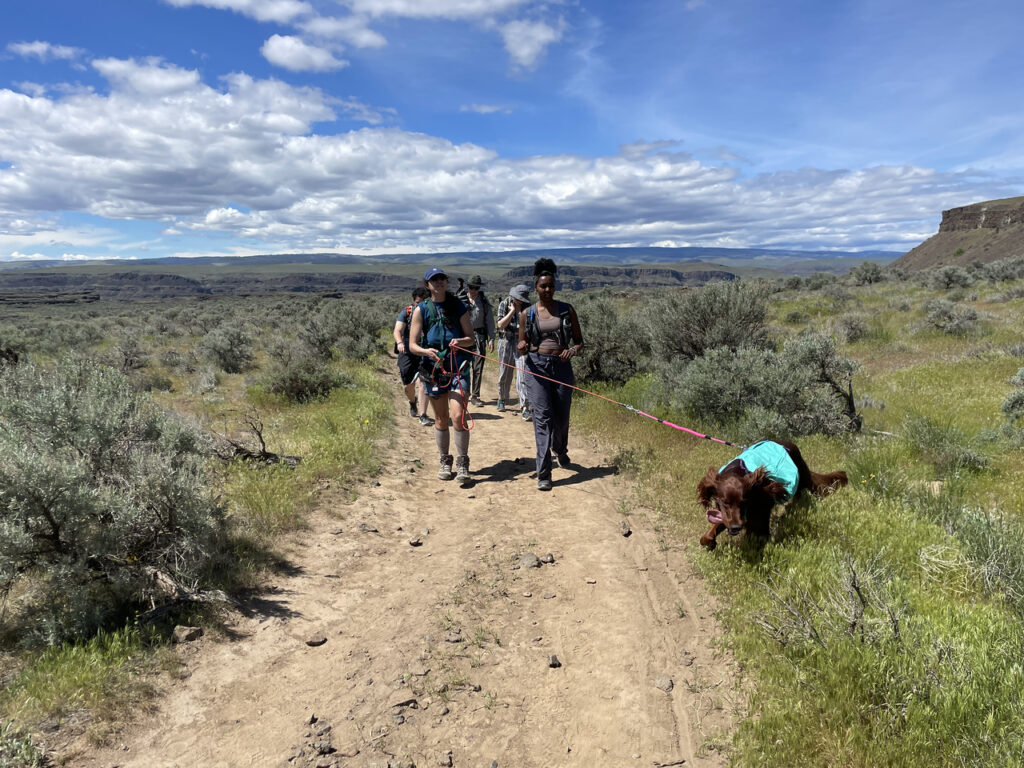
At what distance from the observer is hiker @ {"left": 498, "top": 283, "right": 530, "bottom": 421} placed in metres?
7.86

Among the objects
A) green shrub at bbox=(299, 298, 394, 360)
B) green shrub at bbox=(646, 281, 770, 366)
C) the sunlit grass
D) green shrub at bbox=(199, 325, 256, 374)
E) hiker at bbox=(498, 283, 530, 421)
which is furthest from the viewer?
green shrub at bbox=(299, 298, 394, 360)

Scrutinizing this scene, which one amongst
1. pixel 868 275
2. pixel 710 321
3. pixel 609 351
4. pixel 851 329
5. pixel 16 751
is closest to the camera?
pixel 16 751

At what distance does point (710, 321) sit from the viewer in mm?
9445

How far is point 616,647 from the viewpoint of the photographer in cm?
333

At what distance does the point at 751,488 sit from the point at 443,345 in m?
3.35

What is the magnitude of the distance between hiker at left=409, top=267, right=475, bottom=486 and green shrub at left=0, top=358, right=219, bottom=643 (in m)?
2.41

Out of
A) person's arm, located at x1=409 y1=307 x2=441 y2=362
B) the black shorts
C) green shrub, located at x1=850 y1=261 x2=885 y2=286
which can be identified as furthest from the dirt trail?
green shrub, located at x1=850 y1=261 x2=885 y2=286

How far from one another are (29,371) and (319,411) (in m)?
4.10

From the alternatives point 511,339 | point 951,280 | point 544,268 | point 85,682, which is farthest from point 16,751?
point 951,280

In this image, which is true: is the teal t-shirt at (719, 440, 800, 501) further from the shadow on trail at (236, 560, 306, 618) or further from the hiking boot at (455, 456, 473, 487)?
the shadow on trail at (236, 560, 306, 618)

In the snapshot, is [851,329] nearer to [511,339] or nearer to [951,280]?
[511,339]

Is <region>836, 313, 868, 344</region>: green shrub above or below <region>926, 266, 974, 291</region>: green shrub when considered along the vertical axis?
below

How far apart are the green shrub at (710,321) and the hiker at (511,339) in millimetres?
2650

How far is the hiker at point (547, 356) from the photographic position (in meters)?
5.75
